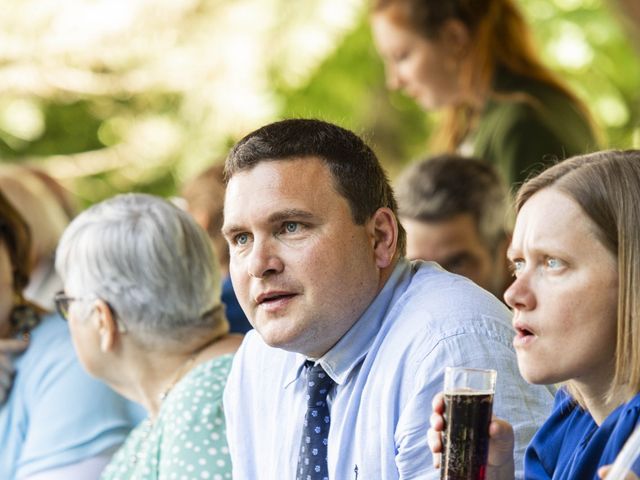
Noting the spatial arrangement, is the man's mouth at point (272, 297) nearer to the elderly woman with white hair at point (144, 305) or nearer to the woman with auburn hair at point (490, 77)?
the elderly woman with white hair at point (144, 305)

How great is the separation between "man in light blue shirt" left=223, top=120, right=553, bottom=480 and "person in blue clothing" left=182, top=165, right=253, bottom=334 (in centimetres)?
162

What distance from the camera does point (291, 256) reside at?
2654mm

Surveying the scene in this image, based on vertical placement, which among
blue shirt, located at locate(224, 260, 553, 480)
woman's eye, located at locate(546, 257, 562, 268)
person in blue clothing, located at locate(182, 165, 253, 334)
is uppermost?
person in blue clothing, located at locate(182, 165, 253, 334)

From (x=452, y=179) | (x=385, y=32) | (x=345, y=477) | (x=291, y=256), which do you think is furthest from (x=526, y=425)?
(x=385, y=32)

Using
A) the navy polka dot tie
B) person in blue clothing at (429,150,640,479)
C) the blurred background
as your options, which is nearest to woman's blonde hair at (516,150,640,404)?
person in blue clothing at (429,150,640,479)

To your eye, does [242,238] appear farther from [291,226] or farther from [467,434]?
[467,434]

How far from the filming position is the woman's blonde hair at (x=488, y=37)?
4.67 metres

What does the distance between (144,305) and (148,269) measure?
0.11 m

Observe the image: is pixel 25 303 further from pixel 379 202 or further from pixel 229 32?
pixel 229 32

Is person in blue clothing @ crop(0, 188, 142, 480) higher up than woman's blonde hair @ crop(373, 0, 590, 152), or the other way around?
woman's blonde hair @ crop(373, 0, 590, 152)

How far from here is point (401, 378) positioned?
8.38 feet

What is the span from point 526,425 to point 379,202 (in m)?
0.62

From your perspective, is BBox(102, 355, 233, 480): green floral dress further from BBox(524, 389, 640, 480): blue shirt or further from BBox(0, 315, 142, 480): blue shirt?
BBox(524, 389, 640, 480): blue shirt

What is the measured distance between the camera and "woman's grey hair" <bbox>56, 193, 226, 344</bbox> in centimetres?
349
